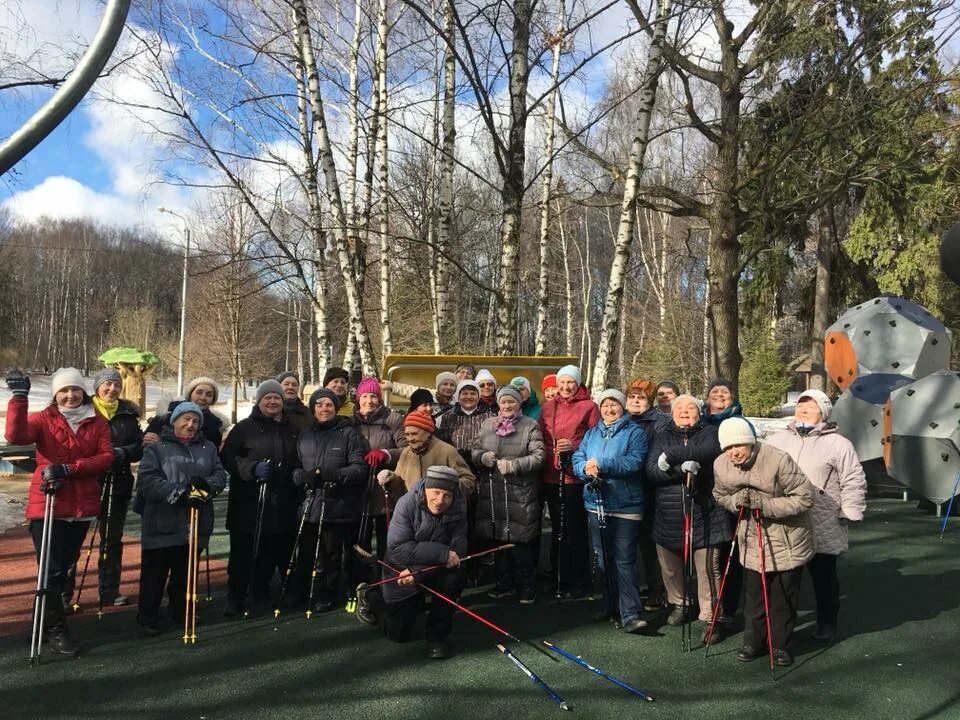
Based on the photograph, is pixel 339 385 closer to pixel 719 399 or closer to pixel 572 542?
pixel 572 542

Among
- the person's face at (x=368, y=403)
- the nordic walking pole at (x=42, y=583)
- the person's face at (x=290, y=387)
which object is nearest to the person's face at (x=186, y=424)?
the nordic walking pole at (x=42, y=583)

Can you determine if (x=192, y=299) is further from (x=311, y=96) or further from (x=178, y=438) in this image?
(x=178, y=438)

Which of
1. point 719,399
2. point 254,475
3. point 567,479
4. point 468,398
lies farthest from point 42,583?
point 719,399

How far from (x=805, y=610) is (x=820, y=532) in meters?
1.18

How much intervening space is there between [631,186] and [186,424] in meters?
6.11

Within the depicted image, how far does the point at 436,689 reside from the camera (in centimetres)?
397

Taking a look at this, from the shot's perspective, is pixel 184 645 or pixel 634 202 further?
pixel 634 202

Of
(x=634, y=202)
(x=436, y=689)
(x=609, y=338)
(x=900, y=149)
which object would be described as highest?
(x=900, y=149)

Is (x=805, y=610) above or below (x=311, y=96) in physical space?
below

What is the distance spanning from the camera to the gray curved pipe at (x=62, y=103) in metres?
2.25

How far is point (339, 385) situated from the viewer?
633 cm

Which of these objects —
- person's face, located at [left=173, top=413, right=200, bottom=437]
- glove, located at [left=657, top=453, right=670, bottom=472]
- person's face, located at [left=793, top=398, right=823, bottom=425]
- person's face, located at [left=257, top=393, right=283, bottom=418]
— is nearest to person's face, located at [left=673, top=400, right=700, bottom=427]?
glove, located at [left=657, top=453, right=670, bottom=472]

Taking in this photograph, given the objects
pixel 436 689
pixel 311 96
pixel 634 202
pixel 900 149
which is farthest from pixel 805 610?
pixel 900 149

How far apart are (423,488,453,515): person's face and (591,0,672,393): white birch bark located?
435cm
